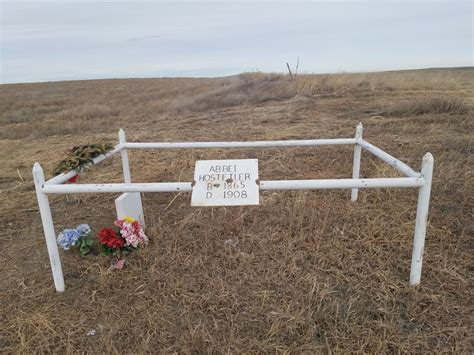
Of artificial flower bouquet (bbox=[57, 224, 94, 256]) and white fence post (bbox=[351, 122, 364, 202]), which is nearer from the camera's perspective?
artificial flower bouquet (bbox=[57, 224, 94, 256])

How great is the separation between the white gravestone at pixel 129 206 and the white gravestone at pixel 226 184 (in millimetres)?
920

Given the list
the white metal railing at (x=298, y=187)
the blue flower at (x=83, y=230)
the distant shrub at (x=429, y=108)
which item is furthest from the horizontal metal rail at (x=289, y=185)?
the distant shrub at (x=429, y=108)

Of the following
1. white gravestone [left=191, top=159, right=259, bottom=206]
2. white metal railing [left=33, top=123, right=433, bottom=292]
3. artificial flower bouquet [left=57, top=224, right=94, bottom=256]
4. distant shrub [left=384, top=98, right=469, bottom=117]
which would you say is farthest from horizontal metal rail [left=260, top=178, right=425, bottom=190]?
distant shrub [left=384, top=98, right=469, bottom=117]

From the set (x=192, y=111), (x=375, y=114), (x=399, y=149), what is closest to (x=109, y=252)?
(x=399, y=149)

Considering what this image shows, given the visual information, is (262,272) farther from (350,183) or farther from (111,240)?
(111,240)

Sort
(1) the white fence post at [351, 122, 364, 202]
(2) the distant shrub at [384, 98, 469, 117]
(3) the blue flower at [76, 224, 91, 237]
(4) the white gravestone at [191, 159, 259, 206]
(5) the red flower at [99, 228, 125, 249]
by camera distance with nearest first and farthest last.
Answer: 1. (4) the white gravestone at [191, 159, 259, 206]
2. (5) the red flower at [99, 228, 125, 249]
3. (3) the blue flower at [76, 224, 91, 237]
4. (1) the white fence post at [351, 122, 364, 202]
5. (2) the distant shrub at [384, 98, 469, 117]

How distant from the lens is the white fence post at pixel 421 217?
2070mm

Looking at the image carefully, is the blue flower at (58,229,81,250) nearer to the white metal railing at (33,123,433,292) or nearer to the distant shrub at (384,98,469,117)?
the white metal railing at (33,123,433,292)

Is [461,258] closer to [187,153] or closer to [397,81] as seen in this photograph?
[187,153]

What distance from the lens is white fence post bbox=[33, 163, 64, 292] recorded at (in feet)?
7.11

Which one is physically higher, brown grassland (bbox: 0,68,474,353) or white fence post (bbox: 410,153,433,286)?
white fence post (bbox: 410,153,433,286)

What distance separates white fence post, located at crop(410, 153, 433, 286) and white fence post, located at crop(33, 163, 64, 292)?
222 cm

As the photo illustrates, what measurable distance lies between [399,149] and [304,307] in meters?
4.08

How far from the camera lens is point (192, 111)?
11.1 metres
